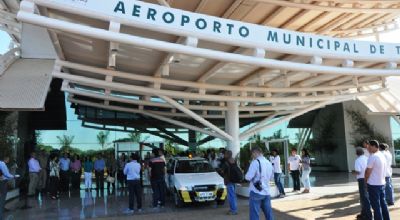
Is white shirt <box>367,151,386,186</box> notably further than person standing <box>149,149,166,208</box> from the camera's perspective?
No

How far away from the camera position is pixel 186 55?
11750 millimetres

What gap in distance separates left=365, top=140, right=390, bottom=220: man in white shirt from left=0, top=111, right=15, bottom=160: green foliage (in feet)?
41.4

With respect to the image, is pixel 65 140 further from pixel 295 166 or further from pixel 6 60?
pixel 295 166

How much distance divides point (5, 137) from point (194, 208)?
8.16m

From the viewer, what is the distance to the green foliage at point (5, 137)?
1449cm

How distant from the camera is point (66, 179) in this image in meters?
17.8

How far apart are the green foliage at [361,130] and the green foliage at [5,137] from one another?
20.5 meters

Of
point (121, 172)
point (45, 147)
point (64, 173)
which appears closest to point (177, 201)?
point (121, 172)

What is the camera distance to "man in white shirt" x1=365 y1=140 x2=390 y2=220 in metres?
7.70

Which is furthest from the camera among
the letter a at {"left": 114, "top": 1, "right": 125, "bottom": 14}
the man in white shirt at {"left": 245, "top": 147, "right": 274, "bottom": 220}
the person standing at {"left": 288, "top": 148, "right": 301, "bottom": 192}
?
the person standing at {"left": 288, "top": 148, "right": 301, "bottom": 192}

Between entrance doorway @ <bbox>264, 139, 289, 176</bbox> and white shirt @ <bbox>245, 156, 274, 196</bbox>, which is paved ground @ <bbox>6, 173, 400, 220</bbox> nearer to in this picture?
white shirt @ <bbox>245, 156, 274, 196</bbox>

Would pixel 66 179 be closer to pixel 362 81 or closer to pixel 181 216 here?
pixel 181 216


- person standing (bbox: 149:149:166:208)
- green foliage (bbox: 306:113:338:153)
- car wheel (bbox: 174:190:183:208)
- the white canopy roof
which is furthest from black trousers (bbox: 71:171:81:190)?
green foliage (bbox: 306:113:338:153)

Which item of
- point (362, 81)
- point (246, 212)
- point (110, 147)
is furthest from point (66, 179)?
point (362, 81)
